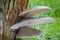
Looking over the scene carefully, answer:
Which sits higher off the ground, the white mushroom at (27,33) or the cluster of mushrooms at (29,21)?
the cluster of mushrooms at (29,21)

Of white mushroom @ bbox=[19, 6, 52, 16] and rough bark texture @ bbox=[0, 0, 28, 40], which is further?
rough bark texture @ bbox=[0, 0, 28, 40]

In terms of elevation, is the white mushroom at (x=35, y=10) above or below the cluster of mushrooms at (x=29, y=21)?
above

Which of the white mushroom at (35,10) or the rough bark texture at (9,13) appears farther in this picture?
the rough bark texture at (9,13)

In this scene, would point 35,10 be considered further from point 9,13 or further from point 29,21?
point 9,13

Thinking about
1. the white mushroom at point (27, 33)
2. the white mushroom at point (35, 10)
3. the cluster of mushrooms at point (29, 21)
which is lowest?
the white mushroom at point (27, 33)

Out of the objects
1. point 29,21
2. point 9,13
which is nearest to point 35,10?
point 29,21

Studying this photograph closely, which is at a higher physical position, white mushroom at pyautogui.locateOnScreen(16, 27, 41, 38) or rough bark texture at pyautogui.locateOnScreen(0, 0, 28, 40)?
rough bark texture at pyautogui.locateOnScreen(0, 0, 28, 40)

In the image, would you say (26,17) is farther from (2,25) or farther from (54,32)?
(54,32)

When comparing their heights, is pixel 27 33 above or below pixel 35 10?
below
